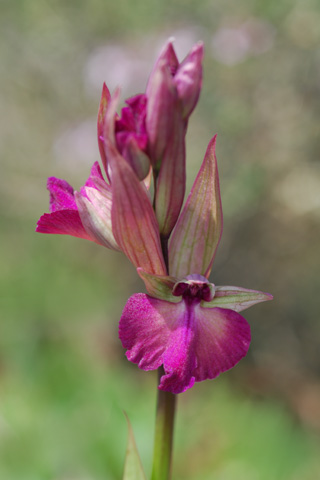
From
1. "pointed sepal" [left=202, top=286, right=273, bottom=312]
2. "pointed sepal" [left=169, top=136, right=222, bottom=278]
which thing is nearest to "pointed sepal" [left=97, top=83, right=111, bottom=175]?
"pointed sepal" [left=169, top=136, right=222, bottom=278]

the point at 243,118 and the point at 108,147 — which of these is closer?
the point at 108,147

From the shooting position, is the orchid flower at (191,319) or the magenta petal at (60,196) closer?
the orchid flower at (191,319)

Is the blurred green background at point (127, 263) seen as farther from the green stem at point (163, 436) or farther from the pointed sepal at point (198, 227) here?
the pointed sepal at point (198, 227)

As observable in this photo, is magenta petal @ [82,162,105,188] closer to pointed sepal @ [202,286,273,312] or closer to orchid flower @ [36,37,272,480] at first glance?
orchid flower @ [36,37,272,480]

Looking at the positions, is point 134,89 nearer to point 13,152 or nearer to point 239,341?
point 13,152

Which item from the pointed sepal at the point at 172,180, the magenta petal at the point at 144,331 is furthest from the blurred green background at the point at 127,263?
the pointed sepal at the point at 172,180

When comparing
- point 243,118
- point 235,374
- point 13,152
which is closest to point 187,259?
point 243,118
